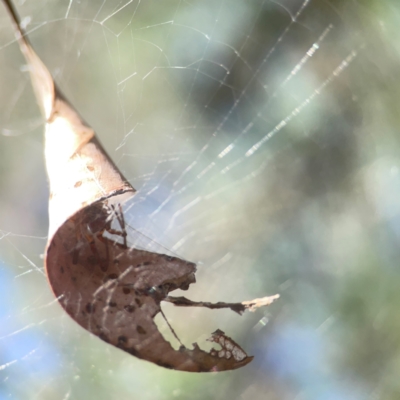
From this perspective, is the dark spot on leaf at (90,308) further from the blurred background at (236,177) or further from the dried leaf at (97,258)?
the blurred background at (236,177)

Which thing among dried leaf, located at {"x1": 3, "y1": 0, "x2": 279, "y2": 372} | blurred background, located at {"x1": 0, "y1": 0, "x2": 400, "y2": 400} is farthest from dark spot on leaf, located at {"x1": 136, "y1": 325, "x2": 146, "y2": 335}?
blurred background, located at {"x1": 0, "y1": 0, "x2": 400, "y2": 400}

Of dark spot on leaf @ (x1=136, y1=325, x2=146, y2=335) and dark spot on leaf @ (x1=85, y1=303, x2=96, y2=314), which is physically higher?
dark spot on leaf @ (x1=136, y1=325, x2=146, y2=335)

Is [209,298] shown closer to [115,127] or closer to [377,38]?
[115,127]

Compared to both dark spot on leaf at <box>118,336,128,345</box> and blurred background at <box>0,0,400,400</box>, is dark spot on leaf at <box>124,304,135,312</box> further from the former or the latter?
blurred background at <box>0,0,400,400</box>

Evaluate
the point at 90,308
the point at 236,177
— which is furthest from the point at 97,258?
the point at 236,177

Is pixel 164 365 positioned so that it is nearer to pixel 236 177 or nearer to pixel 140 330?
pixel 140 330

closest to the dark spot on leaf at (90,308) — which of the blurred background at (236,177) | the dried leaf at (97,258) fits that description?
the dried leaf at (97,258)

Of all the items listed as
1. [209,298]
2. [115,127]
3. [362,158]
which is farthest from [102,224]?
[362,158]
